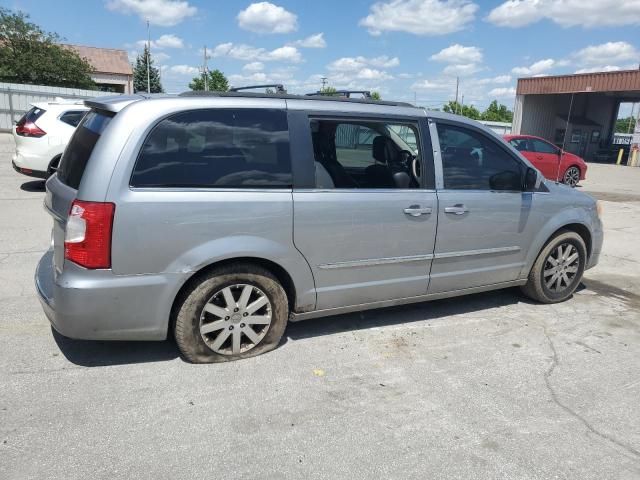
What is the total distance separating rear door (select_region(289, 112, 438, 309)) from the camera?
3.50m

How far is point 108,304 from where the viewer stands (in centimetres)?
303

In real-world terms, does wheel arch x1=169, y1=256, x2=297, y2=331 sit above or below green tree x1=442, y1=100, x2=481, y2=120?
below

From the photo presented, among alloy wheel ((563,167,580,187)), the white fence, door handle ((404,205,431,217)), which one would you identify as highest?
the white fence

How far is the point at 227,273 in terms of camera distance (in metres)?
3.32

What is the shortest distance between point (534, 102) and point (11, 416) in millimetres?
37466

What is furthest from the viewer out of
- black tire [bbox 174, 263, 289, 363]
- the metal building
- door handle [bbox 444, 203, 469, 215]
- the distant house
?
the distant house

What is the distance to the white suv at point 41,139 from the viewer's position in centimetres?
909

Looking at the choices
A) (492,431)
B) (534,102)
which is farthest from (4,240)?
(534,102)

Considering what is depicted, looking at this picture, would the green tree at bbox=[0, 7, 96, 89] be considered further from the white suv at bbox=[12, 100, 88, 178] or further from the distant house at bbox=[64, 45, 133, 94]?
the white suv at bbox=[12, 100, 88, 178]

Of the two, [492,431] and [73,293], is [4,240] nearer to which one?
[73,293]

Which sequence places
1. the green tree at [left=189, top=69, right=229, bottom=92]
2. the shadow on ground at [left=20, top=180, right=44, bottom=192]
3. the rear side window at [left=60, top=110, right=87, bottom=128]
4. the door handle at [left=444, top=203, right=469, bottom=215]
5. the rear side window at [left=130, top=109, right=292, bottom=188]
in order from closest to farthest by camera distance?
1. the rear side window at [left=130, top=109, right=292, bottom=188]
2. the door handle at [left=444, top=203, right=469, bottom=215]
3. the rear side window at [left=60, top=110, right=87, bottom=128]
4. the shadow on ground at [left=20, top=180, right=44, bottom=192]
5. the green tree at [left=189, top=69, right=229, bottom=92]

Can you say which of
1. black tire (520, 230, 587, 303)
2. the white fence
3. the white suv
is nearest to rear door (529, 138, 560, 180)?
black tire (520, 230, 587, 303)

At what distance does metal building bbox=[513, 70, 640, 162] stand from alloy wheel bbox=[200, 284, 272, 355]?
33.0 m

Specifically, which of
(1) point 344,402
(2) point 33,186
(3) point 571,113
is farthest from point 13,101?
(3) point 571,113
